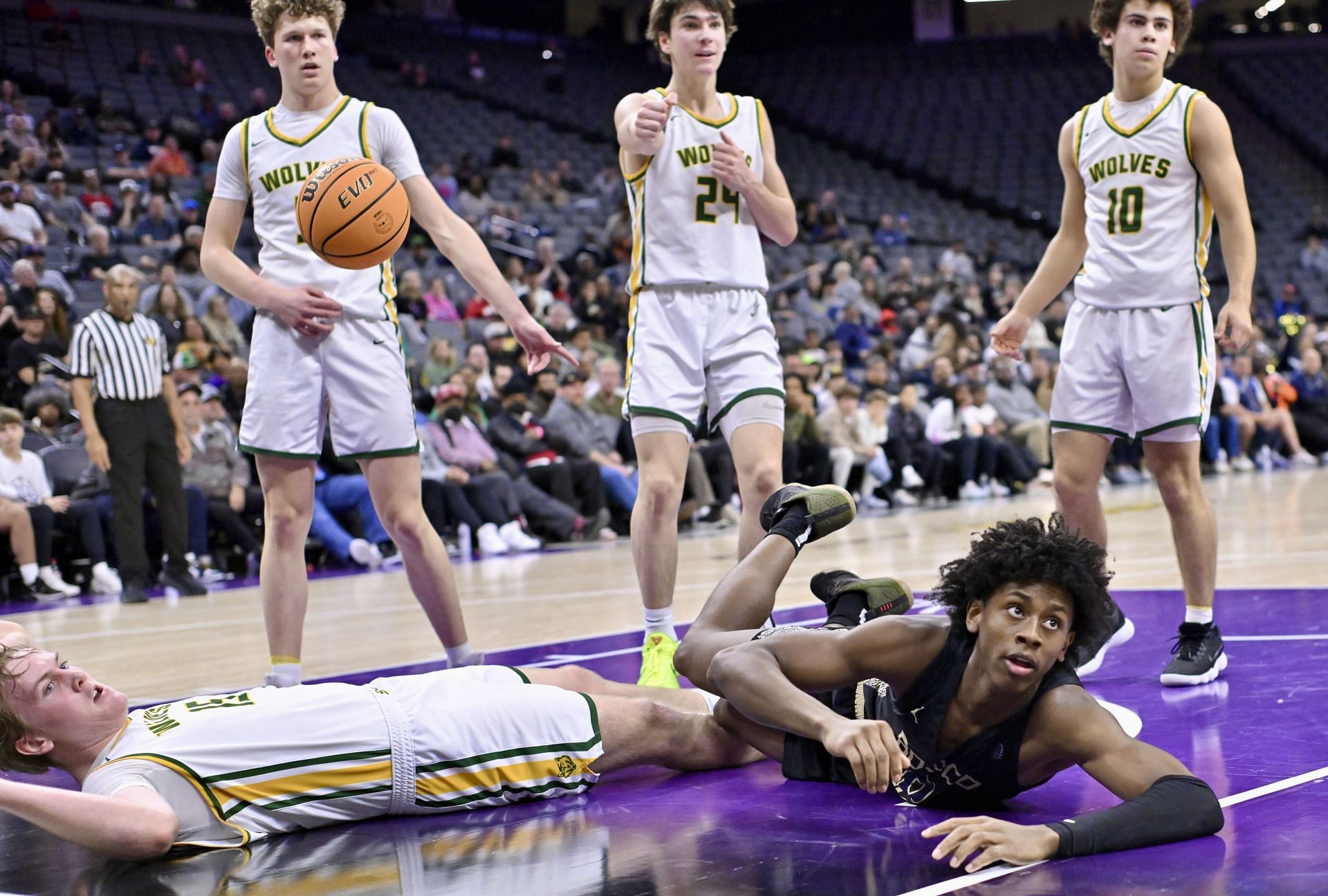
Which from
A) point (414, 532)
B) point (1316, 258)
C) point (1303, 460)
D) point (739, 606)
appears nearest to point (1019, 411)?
point (1303, 460)

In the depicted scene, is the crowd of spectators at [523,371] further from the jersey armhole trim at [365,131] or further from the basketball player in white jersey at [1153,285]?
the basketball player in white jersey at [1153,285]

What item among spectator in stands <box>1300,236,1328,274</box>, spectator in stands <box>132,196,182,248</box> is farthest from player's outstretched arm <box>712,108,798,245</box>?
spectator in stands <box>1300,236,1328,274</box>

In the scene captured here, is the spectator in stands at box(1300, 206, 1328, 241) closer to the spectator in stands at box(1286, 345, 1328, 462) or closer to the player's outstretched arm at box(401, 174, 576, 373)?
the spectator in stands at box(1286, 345, 1328, 462)

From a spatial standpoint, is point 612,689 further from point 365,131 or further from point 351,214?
point 365,131

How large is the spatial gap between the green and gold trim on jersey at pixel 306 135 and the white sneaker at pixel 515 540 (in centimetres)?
624

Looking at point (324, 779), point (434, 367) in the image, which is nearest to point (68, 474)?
point (434, 367)

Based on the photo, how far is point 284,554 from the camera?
4.59 metres

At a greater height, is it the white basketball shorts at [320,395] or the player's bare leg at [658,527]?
the white basketball shorts at [320,395]

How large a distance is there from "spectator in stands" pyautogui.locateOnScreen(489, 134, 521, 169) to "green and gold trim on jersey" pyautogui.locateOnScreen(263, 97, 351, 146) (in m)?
15.0

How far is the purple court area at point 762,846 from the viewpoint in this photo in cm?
261

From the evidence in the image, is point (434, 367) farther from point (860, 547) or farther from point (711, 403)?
point (711, 403)

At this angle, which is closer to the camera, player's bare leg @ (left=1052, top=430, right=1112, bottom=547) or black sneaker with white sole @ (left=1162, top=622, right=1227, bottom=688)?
black sneaker with white sole @ (left=1162, top=622, right=1227, bottom=688)

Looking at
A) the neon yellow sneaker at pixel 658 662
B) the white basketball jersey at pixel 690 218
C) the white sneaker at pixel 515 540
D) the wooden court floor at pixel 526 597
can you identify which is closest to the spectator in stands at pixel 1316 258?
the wooden court floor at pixel 526 597

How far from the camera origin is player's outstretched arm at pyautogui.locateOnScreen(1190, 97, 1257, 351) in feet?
14.9
